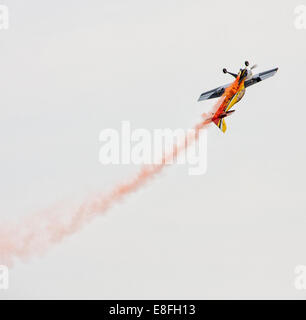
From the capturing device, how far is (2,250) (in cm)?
10400

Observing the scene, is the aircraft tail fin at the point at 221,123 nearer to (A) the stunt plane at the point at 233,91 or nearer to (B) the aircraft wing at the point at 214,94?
(A) the stunt plane at the point at 233,91

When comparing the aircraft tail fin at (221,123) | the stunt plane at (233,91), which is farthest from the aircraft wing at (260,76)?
the aircraft tail fin at (221,123)

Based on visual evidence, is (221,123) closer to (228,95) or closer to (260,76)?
(228,95)

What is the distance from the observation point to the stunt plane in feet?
327

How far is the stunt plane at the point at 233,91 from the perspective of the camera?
99.6 metres

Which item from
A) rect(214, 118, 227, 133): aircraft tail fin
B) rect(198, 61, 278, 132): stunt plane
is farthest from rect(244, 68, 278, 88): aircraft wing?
rect(214, 118, 227, 133): aircraft tail fin

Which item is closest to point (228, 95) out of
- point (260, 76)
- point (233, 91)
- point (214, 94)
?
point (233, 91)

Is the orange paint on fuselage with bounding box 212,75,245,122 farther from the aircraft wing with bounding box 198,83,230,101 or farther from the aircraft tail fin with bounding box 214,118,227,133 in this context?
the aircraft wing with bounding box 198,83,230,101

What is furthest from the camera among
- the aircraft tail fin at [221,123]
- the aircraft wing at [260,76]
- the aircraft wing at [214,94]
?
the aircraft wing at [214,94]

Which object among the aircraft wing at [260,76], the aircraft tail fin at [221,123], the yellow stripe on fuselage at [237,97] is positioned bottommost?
the aircraft tail fin at [221,123]

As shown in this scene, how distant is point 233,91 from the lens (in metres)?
101
